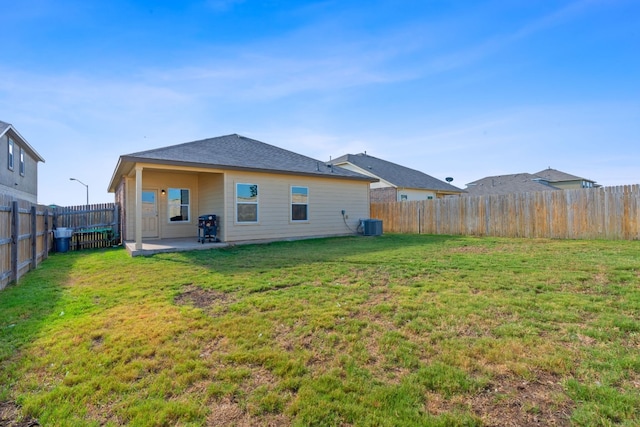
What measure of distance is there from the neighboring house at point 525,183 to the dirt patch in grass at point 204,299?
87.0ft

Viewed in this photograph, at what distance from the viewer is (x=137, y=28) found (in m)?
8.77

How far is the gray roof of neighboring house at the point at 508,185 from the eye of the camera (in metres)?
27.1

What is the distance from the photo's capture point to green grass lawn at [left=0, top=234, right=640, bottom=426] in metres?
2.07

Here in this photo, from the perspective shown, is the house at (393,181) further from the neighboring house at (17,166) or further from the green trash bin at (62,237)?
the neighboring house at (17,166)

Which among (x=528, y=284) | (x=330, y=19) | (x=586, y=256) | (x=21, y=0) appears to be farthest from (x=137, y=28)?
(x=586, y=256)

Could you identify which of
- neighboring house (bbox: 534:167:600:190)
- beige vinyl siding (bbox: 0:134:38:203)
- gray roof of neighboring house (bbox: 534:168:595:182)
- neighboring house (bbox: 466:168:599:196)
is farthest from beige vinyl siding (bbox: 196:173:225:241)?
gray roof of neighboring house (bbox: 534:168:595:182)

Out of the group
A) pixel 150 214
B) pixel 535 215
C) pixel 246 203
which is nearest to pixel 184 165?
pixel 246 203

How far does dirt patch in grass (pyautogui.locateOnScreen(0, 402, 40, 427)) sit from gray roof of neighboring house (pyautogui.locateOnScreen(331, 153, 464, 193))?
19.4 metres

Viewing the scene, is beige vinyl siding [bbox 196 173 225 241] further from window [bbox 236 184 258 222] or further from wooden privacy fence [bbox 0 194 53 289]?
wooden privacy fence [bbox 0 194 53 289]

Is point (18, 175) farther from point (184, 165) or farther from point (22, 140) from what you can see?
point (184, 165)

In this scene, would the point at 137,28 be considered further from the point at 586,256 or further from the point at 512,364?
the point at 586,256

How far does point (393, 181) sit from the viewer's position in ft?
67.2

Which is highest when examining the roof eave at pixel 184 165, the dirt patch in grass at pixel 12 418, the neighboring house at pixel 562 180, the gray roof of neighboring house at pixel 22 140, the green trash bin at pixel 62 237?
the gray roof of neighboring house at pixel 22 140

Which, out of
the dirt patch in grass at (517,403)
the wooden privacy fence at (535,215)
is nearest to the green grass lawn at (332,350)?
the dirt patch in grass at (517,403)
